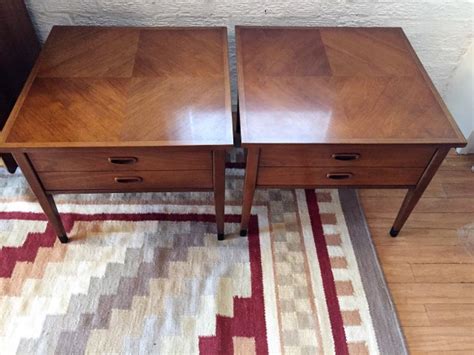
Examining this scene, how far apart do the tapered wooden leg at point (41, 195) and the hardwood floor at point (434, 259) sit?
107 centimetres

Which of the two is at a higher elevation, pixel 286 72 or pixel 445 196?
pixel 286 72

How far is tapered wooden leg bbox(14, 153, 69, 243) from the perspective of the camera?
95cm

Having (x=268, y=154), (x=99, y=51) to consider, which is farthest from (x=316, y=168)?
(x=99, y=51)

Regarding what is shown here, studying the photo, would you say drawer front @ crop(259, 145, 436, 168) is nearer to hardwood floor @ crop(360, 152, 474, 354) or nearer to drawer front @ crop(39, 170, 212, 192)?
drawer front @ crop(39, 170, 212, 192)

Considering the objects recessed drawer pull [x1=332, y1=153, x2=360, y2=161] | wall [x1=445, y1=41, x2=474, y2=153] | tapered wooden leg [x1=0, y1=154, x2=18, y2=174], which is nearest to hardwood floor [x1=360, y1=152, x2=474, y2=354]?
wall [x1=445, y1=41, x2=474, y2=153]

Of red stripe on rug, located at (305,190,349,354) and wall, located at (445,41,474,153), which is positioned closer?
red stripe on rug, located at (305,190,349,354)

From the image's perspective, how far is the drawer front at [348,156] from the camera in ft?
3.18

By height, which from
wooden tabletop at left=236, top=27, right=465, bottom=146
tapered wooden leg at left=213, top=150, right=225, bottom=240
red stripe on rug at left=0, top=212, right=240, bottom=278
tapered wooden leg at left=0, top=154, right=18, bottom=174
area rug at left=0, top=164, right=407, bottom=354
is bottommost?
area rug at left=0, top=164, right=407, bottom=354

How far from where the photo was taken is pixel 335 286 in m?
1.22

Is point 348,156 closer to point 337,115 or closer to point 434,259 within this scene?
point 337,115

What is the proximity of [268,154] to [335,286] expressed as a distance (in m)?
0.53

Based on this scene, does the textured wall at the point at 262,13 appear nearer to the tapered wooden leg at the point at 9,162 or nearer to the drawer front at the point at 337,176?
the tapered wooden leg at the point at 9,162

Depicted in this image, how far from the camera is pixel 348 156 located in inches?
39.3

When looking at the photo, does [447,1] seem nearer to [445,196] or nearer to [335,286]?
[445,196]
